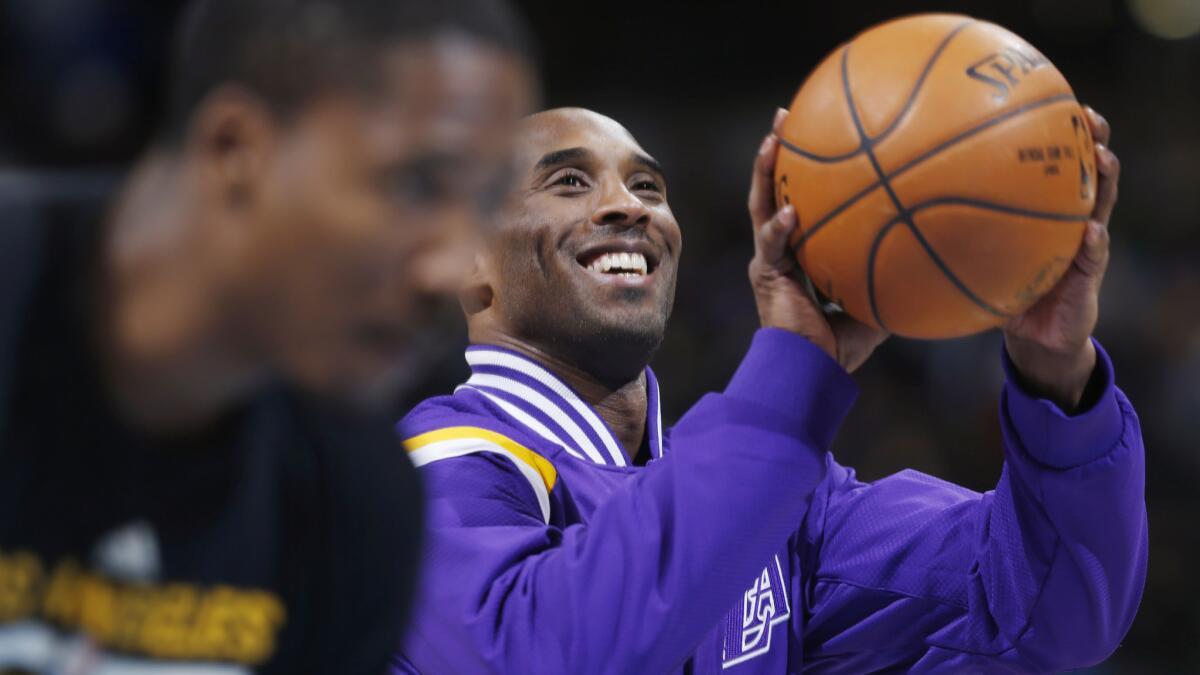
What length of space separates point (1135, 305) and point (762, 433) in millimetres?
6933

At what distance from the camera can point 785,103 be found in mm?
9656

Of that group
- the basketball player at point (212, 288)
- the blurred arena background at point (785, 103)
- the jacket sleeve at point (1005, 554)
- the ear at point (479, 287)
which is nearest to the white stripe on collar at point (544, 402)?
the ear at point (479, 287)

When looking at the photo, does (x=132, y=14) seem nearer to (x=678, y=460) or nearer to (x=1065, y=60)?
(x=678, y=460)

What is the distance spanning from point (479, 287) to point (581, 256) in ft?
0.93

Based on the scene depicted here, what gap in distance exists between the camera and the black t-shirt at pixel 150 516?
1.33 metres

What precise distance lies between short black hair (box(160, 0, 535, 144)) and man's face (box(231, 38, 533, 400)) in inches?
0.8

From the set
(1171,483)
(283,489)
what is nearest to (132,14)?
(283,489)

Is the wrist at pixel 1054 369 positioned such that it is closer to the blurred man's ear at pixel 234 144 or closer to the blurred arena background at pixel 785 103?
the blurred man's ear at pixel 234 144

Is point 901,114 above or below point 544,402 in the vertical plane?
above

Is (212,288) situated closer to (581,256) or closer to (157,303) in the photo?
(157,303)

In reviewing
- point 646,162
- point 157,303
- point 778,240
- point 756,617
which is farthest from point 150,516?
point 646,162

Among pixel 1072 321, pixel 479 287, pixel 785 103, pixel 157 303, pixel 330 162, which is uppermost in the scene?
pixel 330 162

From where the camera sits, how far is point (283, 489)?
5.14ft

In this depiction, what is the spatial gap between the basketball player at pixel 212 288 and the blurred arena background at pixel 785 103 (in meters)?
3.12
